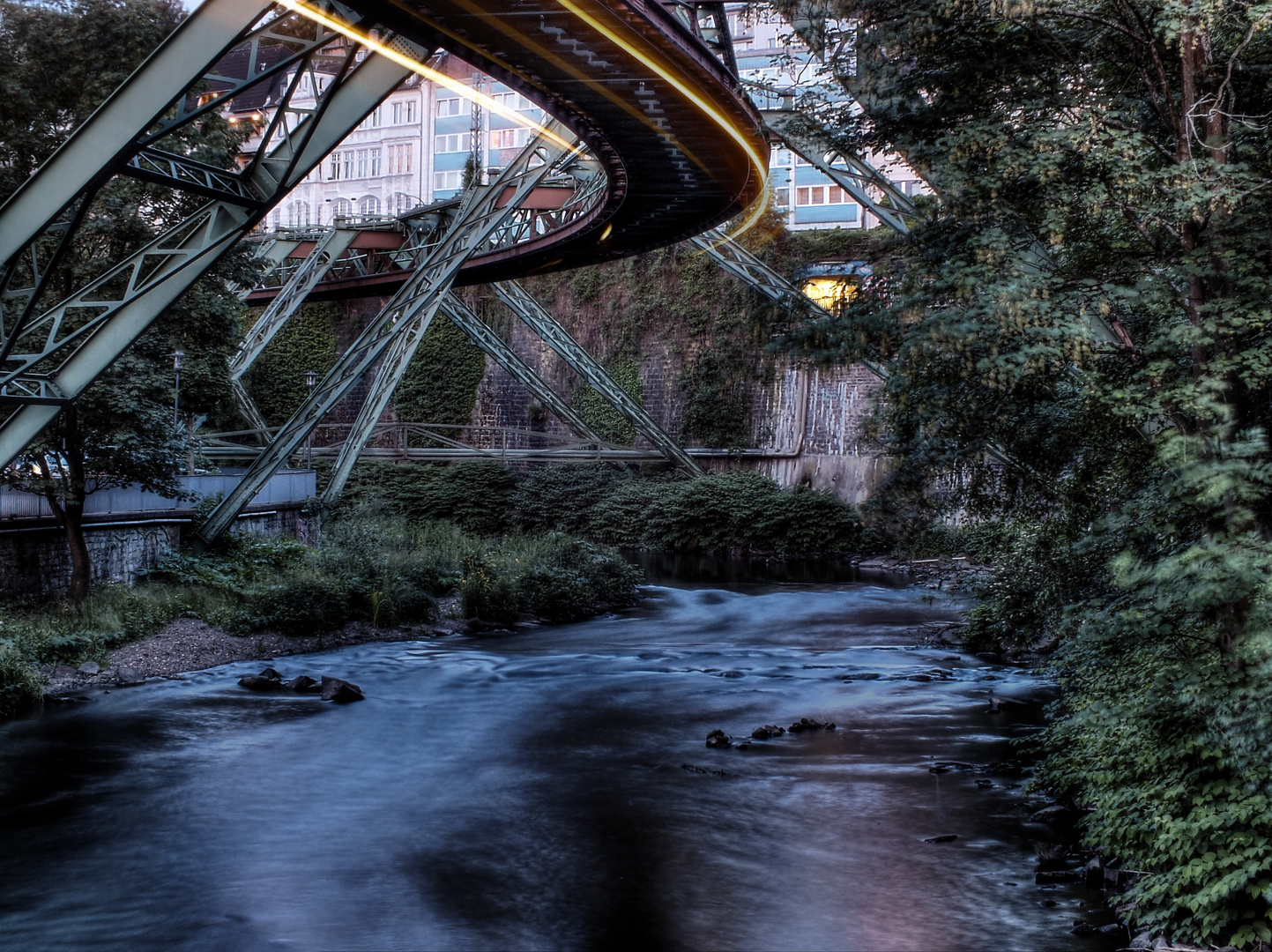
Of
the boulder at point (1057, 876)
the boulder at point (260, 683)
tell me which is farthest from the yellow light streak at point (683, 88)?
the boulder at point (1057, 876)

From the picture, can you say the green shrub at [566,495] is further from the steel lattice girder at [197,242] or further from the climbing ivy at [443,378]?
the steel lattice girder at [197,242]

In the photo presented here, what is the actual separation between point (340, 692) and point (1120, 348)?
33.1 feet

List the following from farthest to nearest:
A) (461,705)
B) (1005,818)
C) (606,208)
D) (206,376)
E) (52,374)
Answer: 1. (606,208)
2. (206,376)
3. (461,705)
4. (52,374)
5. (1005,818)

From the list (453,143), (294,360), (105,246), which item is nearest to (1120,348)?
(105,246)

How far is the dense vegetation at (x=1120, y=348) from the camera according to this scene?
21.4ft

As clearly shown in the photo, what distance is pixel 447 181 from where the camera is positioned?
49094 mm

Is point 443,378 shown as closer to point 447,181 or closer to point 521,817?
point 447,181

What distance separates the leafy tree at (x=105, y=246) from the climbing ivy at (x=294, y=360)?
25339mm

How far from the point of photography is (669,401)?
3741 cm

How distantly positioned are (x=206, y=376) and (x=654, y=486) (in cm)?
1807

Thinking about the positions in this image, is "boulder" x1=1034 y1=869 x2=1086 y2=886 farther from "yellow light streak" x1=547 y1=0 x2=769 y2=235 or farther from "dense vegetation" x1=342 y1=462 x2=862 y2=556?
"dense vegetation" x1=342 y1=462 x2=862 y2=556

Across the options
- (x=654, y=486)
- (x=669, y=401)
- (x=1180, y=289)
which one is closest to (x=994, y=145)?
(x=1180, y=289)

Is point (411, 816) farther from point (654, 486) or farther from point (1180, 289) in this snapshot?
point (654, 486)

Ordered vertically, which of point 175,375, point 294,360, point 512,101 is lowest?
point 175,375
